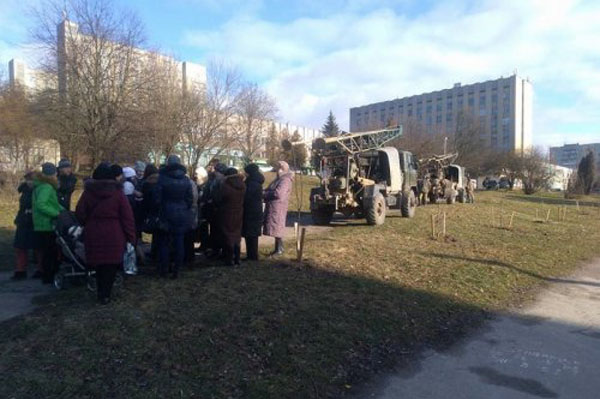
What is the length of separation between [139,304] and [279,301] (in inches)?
66.9

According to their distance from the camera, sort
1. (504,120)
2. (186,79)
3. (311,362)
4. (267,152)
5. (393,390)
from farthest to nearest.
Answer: (504,120), (267,152), (186,79), (311,362), (393,390)

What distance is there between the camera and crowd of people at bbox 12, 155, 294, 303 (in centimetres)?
586

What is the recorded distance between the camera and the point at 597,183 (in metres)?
60.8

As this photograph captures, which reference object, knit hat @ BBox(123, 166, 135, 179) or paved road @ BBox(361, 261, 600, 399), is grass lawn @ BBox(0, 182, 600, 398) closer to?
paved road @ BBox(361, 261, 600, 399)

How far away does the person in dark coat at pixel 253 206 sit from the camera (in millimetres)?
8305

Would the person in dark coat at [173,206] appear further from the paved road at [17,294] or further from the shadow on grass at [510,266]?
the shadow on grass at [510,266]

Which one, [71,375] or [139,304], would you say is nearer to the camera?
[71,375]

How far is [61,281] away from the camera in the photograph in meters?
6.85

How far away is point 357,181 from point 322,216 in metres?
1.52

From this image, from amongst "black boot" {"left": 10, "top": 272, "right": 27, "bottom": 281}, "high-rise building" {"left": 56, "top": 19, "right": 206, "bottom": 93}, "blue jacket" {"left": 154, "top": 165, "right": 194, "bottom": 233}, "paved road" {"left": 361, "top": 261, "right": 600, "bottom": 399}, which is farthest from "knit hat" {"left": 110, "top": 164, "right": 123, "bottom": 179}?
"high-rise building" {"left": 56, "top": 19, "right": 206, "bottom": 93}

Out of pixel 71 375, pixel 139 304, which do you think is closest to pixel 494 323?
pixel 139 304

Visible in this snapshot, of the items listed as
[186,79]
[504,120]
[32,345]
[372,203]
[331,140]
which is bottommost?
[32,345]

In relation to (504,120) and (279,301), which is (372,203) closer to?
(279,301)

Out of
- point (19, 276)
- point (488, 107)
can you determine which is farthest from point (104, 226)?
point (488, 107)
